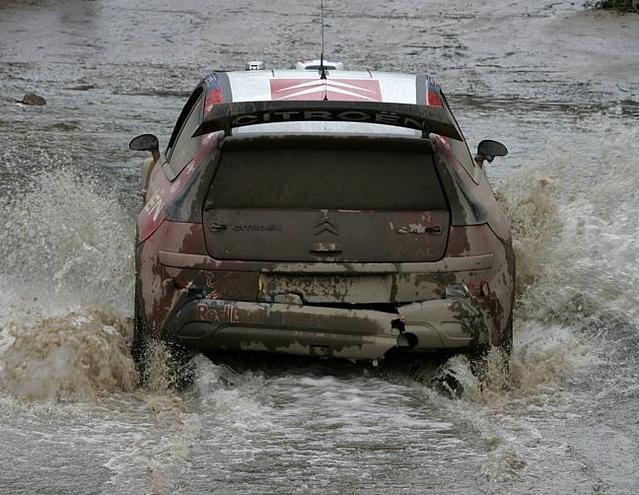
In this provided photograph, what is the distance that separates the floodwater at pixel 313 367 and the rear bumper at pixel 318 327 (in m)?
0.28

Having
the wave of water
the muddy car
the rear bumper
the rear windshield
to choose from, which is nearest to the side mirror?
the wave of water

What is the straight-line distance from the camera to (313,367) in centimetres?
774

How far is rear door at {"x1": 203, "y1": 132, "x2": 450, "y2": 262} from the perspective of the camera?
705cm

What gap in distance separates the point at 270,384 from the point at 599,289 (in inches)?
124

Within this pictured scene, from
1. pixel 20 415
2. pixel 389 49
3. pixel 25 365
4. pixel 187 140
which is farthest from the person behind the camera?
pixel 389 49

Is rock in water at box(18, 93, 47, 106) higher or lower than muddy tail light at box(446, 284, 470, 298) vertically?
lower

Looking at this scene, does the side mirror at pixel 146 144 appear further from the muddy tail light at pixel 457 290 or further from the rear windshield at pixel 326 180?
the muddy tail light at pixel 457 290

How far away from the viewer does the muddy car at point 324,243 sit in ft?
23.1

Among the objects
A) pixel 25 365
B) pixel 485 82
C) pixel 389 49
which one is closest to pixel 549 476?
pixel 25 365

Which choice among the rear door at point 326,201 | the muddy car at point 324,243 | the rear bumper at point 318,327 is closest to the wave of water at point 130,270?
the rear bumper at point 318,327

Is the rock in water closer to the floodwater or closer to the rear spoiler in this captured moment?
the floodwater

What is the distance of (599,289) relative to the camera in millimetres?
9625

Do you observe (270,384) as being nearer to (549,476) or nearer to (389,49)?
(549,476)

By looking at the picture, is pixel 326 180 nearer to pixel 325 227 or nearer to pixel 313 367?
pixel 325 227
